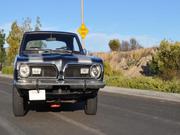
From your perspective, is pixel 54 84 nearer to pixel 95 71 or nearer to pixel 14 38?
pixel 95 71

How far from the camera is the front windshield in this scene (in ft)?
44.9

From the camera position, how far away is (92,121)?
12.0 meters

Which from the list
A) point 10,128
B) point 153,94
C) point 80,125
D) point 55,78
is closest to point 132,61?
point 153,94

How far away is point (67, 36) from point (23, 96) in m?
3.05

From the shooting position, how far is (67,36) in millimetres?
14734

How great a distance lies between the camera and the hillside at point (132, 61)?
47.8 meters

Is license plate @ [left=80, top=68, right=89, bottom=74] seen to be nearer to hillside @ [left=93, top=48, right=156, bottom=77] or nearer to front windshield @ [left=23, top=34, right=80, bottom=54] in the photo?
front windshield @ [left=23, top=34, right=80, bottom=54]

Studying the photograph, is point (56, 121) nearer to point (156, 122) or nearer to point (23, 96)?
point (23, 96)

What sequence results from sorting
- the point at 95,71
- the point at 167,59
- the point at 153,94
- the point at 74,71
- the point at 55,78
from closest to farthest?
the point at 55,78 < the point at 74,71 < the point at 95,71 < the point at 153,94 < the point at 167,59

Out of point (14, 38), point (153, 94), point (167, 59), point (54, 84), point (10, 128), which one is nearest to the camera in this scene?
point (10, 128)

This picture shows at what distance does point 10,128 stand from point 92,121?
6.82 ft

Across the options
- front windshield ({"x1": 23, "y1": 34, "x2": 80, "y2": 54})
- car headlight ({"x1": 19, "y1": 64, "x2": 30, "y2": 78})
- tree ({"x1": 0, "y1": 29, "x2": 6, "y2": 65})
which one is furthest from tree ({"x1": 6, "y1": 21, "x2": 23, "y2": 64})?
car headlight ({"x1": 19, "y1": 64, "x2": 30, "y2": 78})

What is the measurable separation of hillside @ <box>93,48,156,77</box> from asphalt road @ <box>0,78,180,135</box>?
103ft

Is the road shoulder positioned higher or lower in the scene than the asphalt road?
lower
